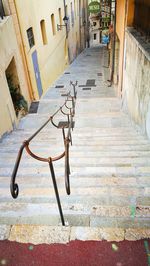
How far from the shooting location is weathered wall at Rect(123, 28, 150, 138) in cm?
545

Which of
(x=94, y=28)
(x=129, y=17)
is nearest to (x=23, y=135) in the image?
(x=129, y=17)

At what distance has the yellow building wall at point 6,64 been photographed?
6452 mm

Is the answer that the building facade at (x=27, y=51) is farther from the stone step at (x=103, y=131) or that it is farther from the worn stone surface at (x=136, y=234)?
the worn stone surface at (x=136, y=234)

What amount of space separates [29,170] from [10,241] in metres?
1.63

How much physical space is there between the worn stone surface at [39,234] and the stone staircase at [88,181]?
0.07m

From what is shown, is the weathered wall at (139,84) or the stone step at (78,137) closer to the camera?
the weathered wall at (139,84)

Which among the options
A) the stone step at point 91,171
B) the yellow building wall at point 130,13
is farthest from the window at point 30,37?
the stone step at point 91,171

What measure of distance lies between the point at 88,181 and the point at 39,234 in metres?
1.25

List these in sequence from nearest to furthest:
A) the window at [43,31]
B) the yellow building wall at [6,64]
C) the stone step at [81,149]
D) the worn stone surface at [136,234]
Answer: the worn stone surface at [136,234]
the stone step at [81,149]
the yellow building wall at [6,64]
the window at [43,31]

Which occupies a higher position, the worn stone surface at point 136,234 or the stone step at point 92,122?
the worn stone surface at point 136,234

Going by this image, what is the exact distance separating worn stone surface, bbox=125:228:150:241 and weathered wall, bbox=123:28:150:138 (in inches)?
126

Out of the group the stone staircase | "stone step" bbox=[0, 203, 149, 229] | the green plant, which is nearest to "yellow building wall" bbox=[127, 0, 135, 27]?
the stone staircase

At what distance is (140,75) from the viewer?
6.07 meters

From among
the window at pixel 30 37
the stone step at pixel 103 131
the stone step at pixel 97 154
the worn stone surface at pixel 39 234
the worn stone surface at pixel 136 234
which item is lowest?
the stone step at pixel 103 131
